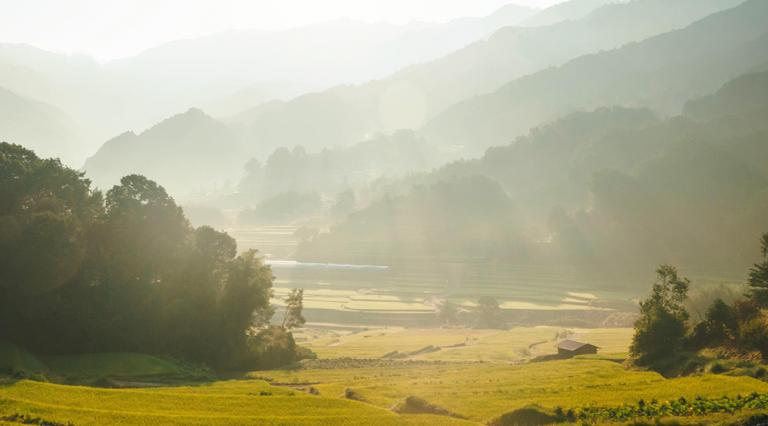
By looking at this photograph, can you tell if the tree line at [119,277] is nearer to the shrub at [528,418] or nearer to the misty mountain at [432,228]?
the shrub at [528,418]

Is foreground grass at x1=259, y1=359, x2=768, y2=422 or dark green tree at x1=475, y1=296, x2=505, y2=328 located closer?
foreground grass at x1=259, y1=359, x2=768, y2=422

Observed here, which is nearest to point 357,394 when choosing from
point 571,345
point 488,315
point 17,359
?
point 17,359

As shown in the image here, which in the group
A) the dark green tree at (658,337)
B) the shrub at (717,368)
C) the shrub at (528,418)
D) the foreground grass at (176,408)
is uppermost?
the dark green tree at (658,337)

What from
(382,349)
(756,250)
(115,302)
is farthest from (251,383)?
(756,250)

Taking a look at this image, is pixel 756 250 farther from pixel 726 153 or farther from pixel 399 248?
pixel 399 248

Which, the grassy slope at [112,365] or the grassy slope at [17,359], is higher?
the grassy slope at [17,359]

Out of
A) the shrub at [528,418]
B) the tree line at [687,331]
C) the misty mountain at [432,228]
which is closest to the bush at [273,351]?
the shrub at [528,418]

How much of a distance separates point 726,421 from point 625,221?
122904mm

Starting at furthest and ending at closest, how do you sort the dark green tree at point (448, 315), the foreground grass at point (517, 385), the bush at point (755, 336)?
the dark green tree at point (448, 315) < the bush at point (755, 336) < the foreground grass at point (517, 385)

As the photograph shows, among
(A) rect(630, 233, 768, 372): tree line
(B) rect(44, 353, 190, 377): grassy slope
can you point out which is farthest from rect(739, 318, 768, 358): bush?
(B) rect(44, 353, 190, 377): grassy slope

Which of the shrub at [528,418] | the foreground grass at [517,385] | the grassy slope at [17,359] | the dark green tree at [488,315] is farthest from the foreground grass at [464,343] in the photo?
the shrub at [528,418]

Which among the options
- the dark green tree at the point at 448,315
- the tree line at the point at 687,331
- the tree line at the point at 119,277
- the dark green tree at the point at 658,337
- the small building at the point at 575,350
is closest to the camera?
the tree line at the point at 687,331

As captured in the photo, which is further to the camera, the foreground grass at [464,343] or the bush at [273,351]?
the foreground grass at [464,343]

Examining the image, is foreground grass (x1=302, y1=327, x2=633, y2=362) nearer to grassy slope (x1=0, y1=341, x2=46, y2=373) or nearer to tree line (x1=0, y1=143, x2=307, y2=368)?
tree line (x1=0, y1=143, x2=307, y2=368)
